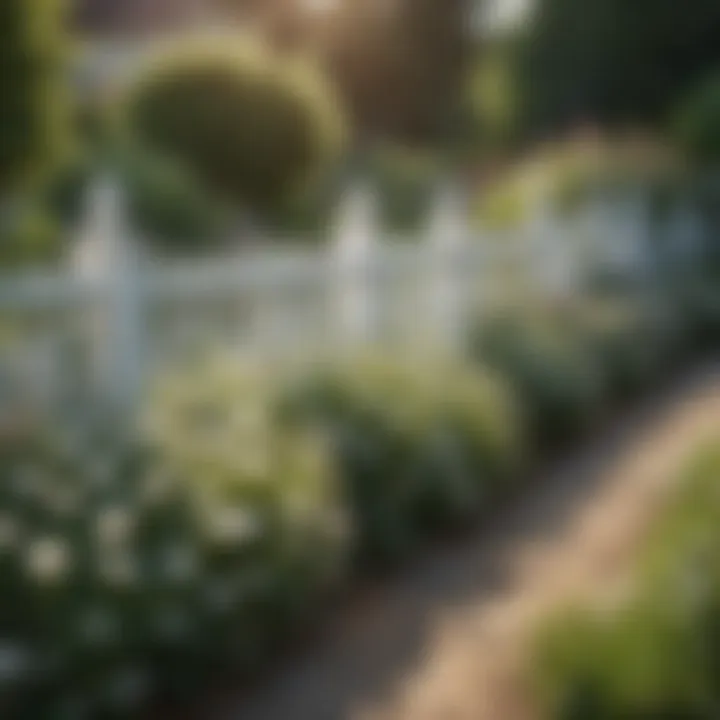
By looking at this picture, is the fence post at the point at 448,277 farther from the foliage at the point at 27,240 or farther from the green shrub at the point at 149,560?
the green shrub at the point at 149,560

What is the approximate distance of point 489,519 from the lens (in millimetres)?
6445

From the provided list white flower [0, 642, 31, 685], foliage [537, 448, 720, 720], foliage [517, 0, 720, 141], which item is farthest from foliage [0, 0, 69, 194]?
foliage [517, 0, 720, 141]

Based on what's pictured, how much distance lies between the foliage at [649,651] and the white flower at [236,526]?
996 mm

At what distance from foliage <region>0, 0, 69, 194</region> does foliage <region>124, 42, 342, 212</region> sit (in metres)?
6.81

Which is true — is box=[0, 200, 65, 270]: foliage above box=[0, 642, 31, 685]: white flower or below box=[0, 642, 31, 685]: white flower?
above

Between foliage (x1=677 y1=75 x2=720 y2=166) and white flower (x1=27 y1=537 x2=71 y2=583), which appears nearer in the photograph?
white flower (x1=27 y1=537 x2=71 y2=583)

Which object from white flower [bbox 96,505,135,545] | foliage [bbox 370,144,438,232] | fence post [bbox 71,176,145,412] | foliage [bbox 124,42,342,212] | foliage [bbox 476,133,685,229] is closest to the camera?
white flower [bbox 96,505,135,545]

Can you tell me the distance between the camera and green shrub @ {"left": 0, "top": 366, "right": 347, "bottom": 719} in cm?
367

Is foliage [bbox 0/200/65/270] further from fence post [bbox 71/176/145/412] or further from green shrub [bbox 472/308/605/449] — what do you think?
green shrub [bbox 472/308/605/449]

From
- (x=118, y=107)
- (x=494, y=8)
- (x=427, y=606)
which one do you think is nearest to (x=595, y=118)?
(x=494, y=8)

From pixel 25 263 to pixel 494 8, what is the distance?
1978cm

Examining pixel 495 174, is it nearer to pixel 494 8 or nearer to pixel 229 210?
pixel 494 8

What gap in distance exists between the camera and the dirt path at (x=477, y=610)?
163 inches

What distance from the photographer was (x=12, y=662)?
3.54 metres
